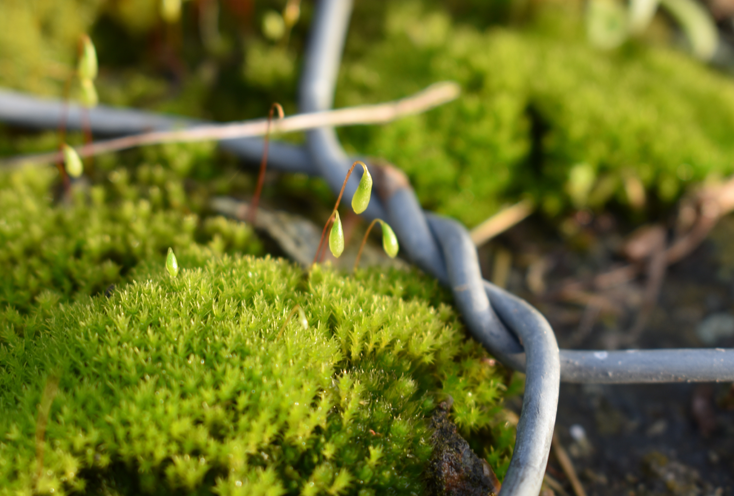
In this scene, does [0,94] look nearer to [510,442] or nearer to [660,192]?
[510,442]

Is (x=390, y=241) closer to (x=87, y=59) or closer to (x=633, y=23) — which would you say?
(x=87, y=59)

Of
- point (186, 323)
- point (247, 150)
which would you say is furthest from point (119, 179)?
point (186, 323)

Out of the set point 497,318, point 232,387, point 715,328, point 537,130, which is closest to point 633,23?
point 537,130

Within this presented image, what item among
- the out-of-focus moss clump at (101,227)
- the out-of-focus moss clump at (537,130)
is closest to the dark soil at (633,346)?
the out-of-focus moss clump at (537,130)

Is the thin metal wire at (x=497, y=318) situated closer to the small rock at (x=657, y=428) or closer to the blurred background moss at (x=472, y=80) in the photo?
the blurred background moss at (x=472, y=80)

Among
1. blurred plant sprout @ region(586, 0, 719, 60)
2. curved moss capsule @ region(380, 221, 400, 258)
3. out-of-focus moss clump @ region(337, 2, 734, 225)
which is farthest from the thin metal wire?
blurred plant sprout @ region(586, 0, 719, 60)

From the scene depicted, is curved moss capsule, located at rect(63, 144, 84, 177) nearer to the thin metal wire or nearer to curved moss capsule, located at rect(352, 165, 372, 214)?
the thin metal wire
